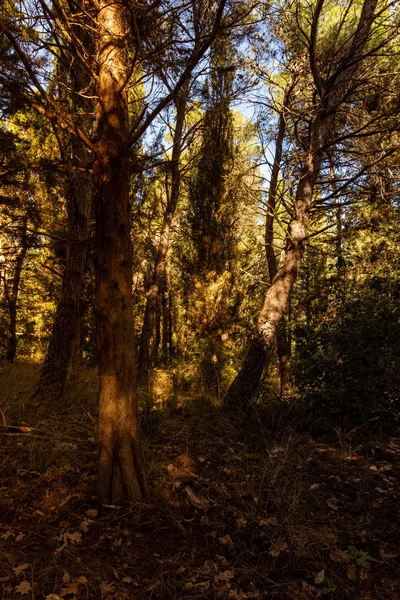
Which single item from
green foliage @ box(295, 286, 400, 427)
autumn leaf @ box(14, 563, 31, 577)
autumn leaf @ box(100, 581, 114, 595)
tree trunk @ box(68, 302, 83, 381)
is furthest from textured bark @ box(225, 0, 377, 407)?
autumn leaf @ box(14, 563, 31, 577)

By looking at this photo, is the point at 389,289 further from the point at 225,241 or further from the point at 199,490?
the point at 225,241

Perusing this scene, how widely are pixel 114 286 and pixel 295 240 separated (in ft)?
13.8

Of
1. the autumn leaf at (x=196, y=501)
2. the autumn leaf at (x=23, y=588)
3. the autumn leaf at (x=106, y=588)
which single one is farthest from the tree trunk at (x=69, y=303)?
the autumn leaf at (x=106, y=588)

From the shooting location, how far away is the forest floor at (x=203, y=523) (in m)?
2.22

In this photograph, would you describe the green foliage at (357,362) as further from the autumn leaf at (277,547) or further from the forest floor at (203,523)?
the autumn leaf at (277,547)

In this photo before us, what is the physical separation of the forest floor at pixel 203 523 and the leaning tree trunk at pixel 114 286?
322mm

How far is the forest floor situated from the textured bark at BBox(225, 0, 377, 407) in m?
1.58

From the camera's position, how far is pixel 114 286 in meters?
2.84

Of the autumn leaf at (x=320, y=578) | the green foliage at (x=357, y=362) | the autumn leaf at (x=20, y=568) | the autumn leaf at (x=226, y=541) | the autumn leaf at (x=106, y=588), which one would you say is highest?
the green foliage at (x=357, y=362)

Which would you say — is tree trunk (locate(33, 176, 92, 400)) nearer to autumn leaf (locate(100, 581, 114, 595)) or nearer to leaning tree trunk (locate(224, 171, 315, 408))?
leaning tree trunk (locate(224, 171, 315, 408))

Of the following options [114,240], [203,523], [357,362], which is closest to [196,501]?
[203,523]

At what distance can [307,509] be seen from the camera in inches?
120

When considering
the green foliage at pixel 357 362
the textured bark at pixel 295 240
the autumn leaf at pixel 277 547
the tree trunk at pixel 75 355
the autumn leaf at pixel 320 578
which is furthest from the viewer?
the tree trunk at pixel 75 355

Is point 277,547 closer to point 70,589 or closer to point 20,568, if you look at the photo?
point 70,589
